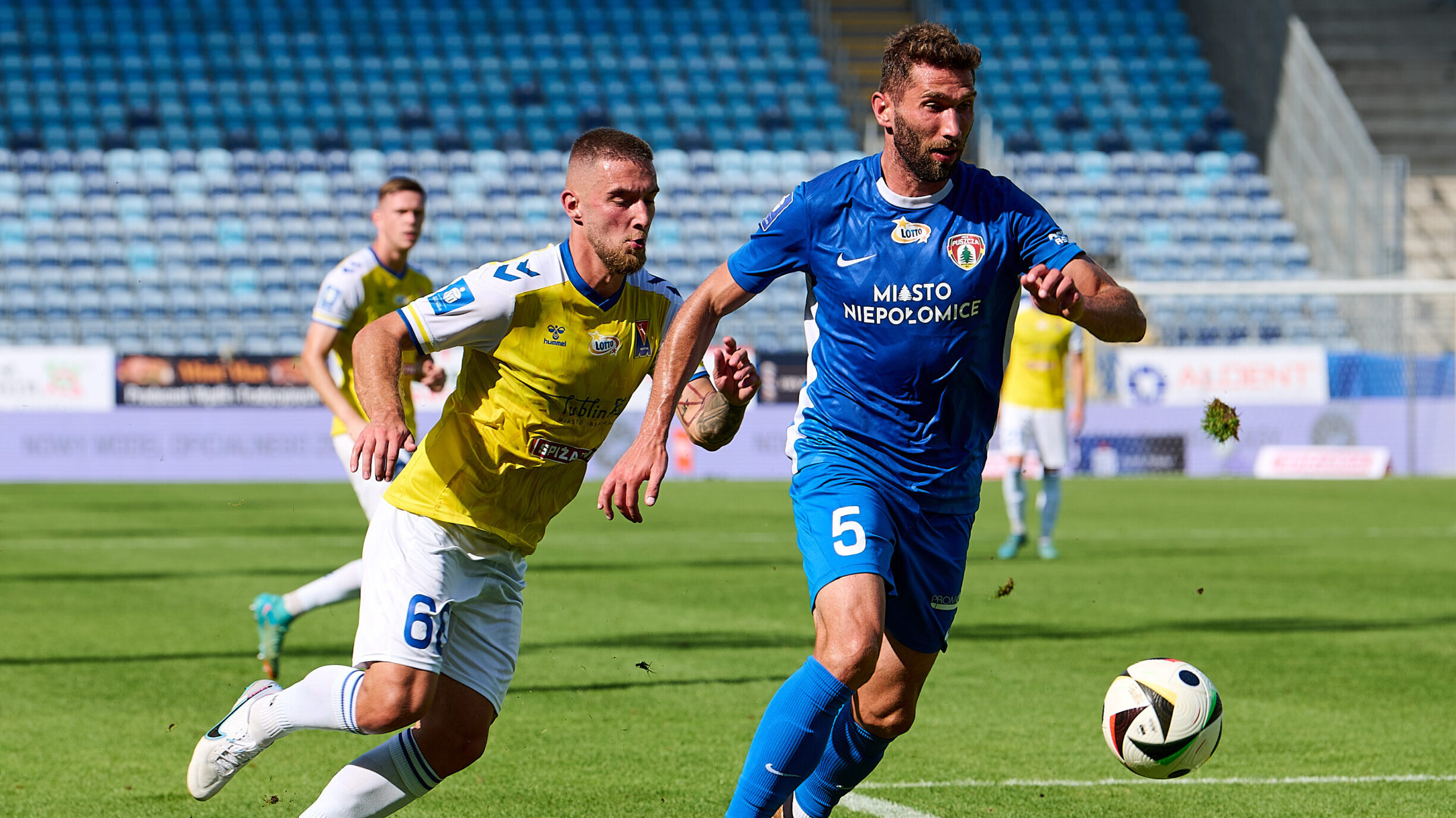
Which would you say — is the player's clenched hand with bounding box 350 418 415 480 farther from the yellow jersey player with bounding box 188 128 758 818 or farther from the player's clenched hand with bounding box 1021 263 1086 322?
the player's clenched hand with bounding box 1021 263 1086 322

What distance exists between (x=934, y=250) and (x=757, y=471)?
63.4ft

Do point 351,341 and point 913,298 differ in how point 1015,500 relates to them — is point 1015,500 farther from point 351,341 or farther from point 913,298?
point 913,298

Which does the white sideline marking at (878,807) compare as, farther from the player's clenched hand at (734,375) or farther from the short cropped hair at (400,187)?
the short cropped hair at (400,187)

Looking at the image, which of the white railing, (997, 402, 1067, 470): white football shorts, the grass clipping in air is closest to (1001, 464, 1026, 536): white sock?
(997, 402, 1067, 470): white football shorts

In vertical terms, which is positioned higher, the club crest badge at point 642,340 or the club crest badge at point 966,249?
the club crest badge at point 966,249

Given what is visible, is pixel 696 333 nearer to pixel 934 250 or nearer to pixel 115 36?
pixel 934 250

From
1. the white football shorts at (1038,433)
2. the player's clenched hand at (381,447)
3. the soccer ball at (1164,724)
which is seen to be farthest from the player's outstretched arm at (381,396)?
the white football shorts at (1038,433)

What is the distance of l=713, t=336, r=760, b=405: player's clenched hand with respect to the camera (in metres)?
4.24

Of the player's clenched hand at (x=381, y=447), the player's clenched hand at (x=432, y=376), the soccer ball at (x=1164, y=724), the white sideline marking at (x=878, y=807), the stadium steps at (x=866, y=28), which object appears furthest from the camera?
the stadium steps at (x=866, y=28)

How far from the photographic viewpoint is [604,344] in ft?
14.4

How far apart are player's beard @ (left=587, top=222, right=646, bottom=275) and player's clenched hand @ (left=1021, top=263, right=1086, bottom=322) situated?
1.00 meters

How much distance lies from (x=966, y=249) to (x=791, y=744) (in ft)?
4.37

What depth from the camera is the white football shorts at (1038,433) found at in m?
13.4

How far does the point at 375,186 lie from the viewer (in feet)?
95.3
